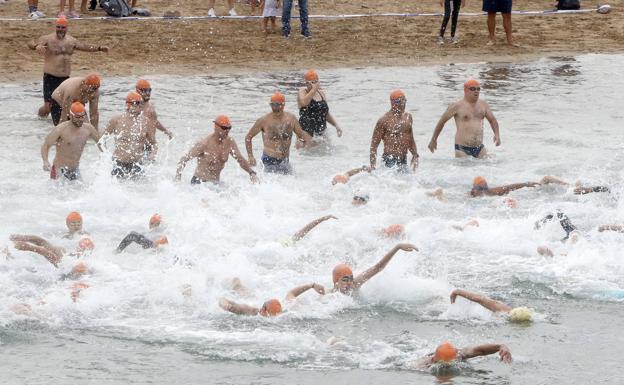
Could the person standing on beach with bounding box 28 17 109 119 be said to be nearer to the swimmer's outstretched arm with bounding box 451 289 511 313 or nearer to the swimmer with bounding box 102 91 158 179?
the swimmer with bounding box 102 91 158 179

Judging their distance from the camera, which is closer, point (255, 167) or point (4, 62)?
point (255, 167)

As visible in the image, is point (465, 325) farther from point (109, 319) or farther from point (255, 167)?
point (255, 167)

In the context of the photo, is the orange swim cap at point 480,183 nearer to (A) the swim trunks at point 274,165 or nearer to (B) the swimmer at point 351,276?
(A) the swim trunks at point 274,165

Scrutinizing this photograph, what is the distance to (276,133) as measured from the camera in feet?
60.0

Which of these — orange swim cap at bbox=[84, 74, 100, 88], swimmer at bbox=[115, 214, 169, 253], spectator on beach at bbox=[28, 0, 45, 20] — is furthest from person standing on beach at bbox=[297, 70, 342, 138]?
spectator on beach at bbox=[28, 0, 45, 20]

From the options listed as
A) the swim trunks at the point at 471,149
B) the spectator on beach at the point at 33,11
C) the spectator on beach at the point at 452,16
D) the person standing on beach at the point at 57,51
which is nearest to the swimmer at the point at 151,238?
the swim trunks at the point at 471,149

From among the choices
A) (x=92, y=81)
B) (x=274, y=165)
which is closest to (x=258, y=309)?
(x=274, y=165)

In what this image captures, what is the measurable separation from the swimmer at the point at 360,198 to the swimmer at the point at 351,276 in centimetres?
312

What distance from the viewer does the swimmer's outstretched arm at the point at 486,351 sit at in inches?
482

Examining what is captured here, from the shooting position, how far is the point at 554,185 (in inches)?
716

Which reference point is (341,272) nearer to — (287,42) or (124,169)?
(124,169)

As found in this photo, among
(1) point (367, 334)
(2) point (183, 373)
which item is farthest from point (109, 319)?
(1) point (367, 334)

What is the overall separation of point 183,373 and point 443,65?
14.5 meters

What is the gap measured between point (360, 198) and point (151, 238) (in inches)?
120
